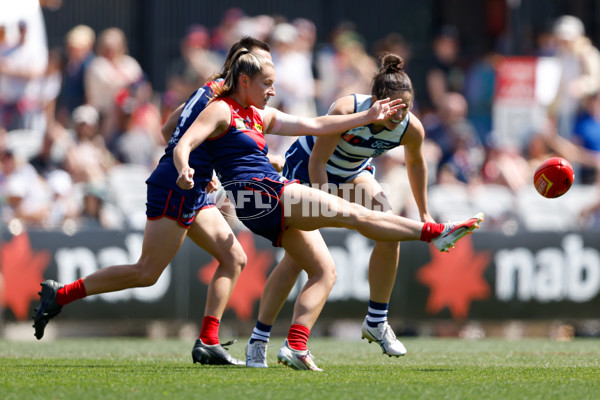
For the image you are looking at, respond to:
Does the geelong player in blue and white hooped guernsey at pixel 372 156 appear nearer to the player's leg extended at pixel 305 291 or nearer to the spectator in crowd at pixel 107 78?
the player's leg extended at pixel 305 291

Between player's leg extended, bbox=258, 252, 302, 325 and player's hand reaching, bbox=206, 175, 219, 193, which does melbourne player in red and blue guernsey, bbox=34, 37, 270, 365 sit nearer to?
player's hand reaching, bbox=206, 175, 219, 193

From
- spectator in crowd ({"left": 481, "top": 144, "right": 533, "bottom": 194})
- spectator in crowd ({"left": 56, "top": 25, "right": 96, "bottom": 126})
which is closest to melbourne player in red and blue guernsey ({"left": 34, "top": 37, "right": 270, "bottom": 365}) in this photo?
spectator in crowd ({"left": 481, "top": 144, "right": 533, "bottom": 194})

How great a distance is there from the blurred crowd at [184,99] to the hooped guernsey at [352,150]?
443 centimetres

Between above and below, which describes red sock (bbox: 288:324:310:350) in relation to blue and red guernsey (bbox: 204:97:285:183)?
below

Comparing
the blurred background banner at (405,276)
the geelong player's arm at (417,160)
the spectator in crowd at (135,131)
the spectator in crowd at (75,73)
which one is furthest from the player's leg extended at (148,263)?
the spectator in crowd at (75,73)

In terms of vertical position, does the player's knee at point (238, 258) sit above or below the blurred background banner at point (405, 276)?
above

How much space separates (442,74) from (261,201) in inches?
351

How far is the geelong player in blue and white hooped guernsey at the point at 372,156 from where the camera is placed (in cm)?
661

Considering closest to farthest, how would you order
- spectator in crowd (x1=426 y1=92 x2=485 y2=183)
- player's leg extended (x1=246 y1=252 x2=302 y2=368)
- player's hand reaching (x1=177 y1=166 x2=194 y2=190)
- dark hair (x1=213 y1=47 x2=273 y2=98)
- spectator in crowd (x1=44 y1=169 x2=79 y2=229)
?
player's hand reaching (x1=177 y1=166 x2=194 y2=190), dark hair (x1=213 y1=47 x2=273 y2=98), player's leg extended (x1=246 y1=252 x2=302 y2=368), spectator in crowd (x1=44 y1=169 x2=79 y2=229), spectator in crowd (x1=426 y1=92 x2=485 y2=183)

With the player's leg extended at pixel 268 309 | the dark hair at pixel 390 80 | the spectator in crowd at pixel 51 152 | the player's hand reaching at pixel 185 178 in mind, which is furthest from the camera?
the spectator in crowd at pixel 51 152

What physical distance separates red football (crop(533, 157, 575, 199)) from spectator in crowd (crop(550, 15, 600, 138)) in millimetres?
6569

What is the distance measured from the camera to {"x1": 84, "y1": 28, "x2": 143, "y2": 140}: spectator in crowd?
12.9 metres

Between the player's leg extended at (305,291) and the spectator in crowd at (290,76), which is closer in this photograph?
the player's leg extended at (305,291)

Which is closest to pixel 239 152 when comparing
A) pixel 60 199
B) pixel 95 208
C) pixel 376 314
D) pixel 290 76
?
pixel 376 314
